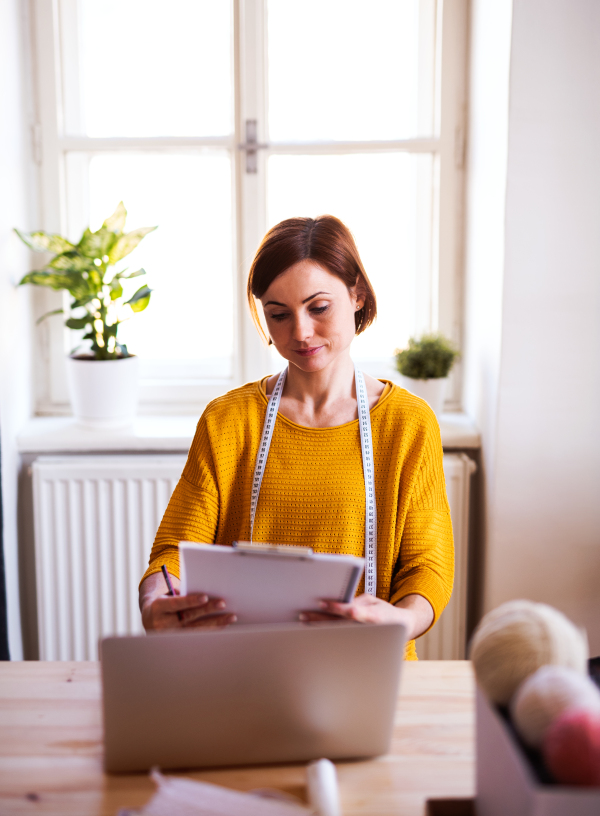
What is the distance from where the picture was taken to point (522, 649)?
0.65m

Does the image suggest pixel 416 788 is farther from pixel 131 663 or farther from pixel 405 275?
pixel 405 275

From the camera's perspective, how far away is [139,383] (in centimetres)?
245

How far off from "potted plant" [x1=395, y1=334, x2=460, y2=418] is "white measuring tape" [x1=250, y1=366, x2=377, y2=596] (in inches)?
27.9

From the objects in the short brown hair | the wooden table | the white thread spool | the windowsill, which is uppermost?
the short brown hair

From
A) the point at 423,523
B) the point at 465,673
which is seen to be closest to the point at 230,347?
the point at 423,523

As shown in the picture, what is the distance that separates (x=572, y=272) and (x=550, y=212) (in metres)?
0.17

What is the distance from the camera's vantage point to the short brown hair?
137 centimetres

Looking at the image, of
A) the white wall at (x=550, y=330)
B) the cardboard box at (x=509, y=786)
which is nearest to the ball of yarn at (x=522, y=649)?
the cardboard box at (x=509, y=786)

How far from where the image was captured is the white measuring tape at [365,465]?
1365 millimetres

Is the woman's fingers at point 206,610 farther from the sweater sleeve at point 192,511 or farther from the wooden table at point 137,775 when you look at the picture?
the sweater sleeve at point 192,511

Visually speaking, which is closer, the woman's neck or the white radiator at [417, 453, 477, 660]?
the woman's neck

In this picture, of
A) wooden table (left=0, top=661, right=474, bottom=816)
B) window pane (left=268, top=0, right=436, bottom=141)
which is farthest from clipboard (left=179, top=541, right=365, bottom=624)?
window pane (left=268, top=0, right=436, bottom=141)

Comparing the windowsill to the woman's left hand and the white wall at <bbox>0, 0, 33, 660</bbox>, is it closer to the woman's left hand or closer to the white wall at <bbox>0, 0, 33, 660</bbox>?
the white wall at <bbox>0, 0, 33, 660</bbox>

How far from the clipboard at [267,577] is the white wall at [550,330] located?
1.22 m
